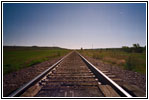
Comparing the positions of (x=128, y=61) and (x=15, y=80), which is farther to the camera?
(x=128, y=61)

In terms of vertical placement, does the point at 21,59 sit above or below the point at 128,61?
below

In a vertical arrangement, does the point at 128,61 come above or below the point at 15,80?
above

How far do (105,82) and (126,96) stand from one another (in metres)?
1.25

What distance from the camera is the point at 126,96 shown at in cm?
256

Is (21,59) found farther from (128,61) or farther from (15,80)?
(128,61)

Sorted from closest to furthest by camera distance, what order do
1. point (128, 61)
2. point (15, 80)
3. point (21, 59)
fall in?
point (15, 80), point (128, 61), point (21, 59)

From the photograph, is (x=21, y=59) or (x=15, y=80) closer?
(x=15, y=80)

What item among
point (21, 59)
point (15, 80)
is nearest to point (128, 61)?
point (15, 80)

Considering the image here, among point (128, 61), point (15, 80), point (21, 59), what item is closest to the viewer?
point (15, 80)

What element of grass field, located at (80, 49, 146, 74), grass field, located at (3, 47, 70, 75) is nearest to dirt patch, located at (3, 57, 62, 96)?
grass field, located at (3, 47, 70, 75)

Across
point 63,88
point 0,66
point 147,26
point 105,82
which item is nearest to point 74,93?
point 63,88

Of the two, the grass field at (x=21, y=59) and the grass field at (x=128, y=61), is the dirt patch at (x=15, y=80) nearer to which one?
the grass field at (x=21, y=59)

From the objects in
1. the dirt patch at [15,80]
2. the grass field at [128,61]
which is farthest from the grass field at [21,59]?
the grass field at [128,61]

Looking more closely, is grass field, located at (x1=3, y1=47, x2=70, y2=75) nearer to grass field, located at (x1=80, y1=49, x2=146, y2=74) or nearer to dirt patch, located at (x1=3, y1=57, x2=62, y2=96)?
dirt patch, located at (x1=3, y1=57, x2=62, y2=96)
